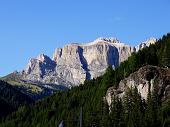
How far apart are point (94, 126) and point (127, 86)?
30237mm

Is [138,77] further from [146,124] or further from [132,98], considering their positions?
[146,124]

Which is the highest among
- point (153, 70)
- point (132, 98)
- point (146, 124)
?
point (153, 70)

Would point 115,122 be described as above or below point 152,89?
below

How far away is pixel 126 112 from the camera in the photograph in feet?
555

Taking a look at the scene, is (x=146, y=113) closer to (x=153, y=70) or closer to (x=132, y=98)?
(x=132, y=98)

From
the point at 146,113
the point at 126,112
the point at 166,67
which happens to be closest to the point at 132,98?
the point at 126,112

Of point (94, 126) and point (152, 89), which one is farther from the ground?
point (152, 89)

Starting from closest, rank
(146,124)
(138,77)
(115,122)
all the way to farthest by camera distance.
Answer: (146,124) → (115,122) → (138,77)

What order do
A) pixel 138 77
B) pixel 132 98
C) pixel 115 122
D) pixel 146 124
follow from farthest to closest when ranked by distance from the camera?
pixel 138 77
pixel 132 98
pixel 115 122
pixel 146 124

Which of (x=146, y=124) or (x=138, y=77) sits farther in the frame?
(x=138, y=77)

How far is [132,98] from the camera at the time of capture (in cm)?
17450

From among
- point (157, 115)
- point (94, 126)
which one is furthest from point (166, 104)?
point (94, 126)

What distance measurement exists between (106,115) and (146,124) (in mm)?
24490

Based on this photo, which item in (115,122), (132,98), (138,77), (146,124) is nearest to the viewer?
(146,124)
